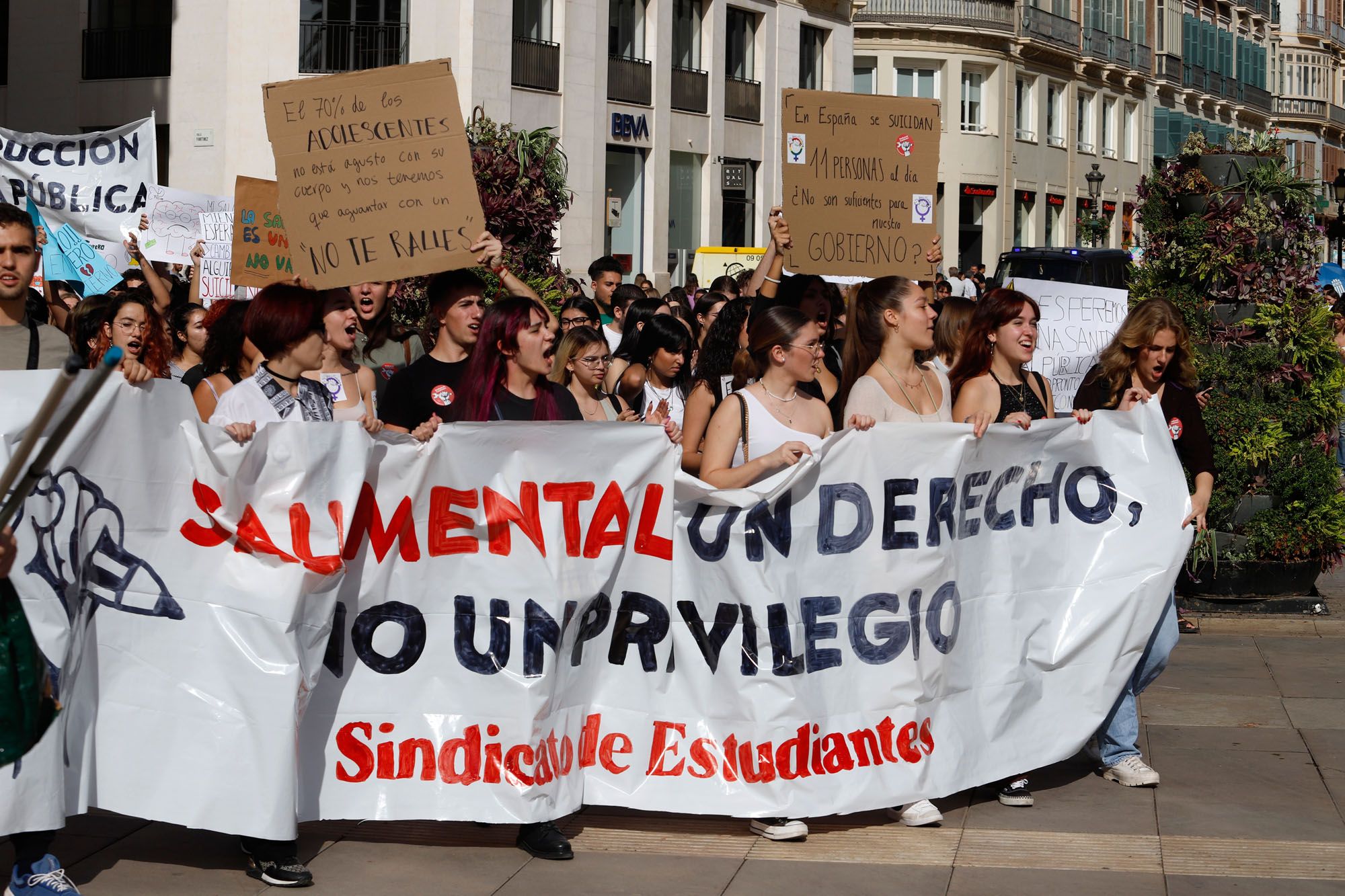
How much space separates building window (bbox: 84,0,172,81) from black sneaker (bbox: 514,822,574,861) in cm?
2410

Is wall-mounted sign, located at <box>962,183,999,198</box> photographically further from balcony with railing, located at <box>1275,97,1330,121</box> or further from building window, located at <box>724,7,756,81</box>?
balcony with railing, located at <box>1275,97,1330,121</box>

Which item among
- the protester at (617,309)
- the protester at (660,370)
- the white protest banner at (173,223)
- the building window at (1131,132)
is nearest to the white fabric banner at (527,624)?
the protester at (660,370)

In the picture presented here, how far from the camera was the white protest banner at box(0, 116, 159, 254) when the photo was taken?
1273 centimetres

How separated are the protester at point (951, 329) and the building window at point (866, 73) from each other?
4007 cm

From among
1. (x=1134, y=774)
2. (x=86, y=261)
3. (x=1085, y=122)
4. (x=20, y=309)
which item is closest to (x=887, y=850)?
(x=1134, y=774)

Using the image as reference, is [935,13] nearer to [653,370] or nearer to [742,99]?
[742,99]

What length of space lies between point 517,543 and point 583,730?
671 millimetres

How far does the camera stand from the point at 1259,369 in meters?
10.4

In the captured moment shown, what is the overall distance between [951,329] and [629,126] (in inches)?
883

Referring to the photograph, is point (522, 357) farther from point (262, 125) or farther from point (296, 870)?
point (262, 125)

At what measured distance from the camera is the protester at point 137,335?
22.9 ft

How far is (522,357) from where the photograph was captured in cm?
609

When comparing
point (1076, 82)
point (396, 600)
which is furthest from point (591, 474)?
point (1076, 82)

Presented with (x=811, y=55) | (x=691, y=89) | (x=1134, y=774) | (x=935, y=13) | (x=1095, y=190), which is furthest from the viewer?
(x=1095, y=190)
